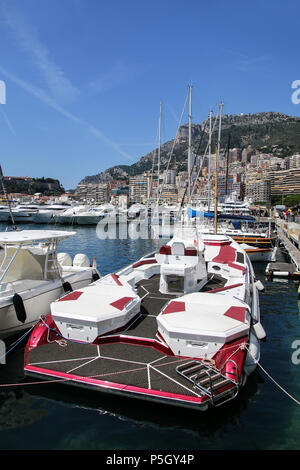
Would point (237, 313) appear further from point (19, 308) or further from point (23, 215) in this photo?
point (23, 215)

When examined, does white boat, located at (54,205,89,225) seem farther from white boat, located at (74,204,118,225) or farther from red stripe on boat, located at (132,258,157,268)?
red stripe on boat, located at (132,258,157,268)

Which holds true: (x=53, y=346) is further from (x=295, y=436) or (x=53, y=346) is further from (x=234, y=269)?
(x=234, y=269)

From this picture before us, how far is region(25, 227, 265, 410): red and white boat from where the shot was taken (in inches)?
244

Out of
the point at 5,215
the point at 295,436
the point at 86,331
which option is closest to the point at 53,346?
the point at 86,331

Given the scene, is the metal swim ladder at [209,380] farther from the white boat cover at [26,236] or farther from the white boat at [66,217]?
the white boat at [66,217]

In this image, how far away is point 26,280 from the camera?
36.8 ft

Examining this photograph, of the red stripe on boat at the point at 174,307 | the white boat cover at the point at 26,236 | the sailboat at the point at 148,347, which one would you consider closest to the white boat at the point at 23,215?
the white boat cover at the point at 26,236

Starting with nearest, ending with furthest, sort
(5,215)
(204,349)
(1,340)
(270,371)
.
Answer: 1. (204,349)
2. (270,371)
3. (1,340)
4. (5,215)

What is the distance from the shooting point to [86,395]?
23.1 ft

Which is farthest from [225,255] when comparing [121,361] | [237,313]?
[121,361]

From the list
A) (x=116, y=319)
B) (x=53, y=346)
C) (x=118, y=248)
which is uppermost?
(x=116, y=319)

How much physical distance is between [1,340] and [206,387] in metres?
6.80

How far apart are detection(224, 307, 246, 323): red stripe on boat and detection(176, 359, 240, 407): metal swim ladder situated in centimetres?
129
